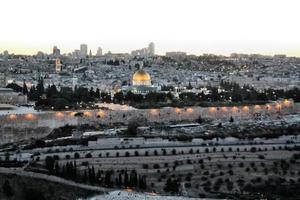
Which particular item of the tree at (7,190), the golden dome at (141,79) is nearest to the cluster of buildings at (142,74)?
the golden dome at (141,79)

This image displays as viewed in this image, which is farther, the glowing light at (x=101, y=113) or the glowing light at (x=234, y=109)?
the glowing light at (x=234, y=109)

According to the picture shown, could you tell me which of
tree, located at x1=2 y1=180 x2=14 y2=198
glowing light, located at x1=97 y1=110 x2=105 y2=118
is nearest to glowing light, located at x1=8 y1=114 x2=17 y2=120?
glowing light, located at x1=97 y1=110 x2=105 y2=118

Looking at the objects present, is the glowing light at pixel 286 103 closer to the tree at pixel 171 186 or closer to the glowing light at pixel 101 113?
the glowing light at pixel 101 113

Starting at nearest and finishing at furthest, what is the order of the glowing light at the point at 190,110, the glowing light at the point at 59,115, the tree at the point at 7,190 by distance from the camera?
the tree at the point at 7,190, the glowing light at the point at 59,115, the glowing light at the point at 190,110

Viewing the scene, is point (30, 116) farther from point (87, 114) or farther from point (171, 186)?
point (171, 186)

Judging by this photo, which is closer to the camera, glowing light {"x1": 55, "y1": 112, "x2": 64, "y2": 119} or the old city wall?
the old city wall

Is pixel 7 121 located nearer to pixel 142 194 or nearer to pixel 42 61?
pixel 142 194

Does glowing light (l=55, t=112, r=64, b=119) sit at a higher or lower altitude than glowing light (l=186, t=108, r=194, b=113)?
lower

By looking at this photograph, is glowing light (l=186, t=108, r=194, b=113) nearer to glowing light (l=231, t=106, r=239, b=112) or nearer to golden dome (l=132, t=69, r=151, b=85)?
glowing light (l=231, t=106, r=239, b=112)

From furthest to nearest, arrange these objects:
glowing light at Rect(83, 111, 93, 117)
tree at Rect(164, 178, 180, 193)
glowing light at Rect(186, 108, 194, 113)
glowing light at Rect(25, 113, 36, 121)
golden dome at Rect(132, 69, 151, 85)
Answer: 1. golden dome at Rect(132, 69, 151, 85)
2. glowing light at Rect(186, 108, 194, 113)
3. glowing light at Rect(83, 111, 93, 117)
4. glowing light at Rect(25, 113, 36, 121)
5. tree at Rect(164, 178, 180, 193)

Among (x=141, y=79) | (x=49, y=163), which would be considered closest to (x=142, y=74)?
(x=141, y=79)

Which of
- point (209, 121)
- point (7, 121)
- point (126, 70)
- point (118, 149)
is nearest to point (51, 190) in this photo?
point (118, 149)
